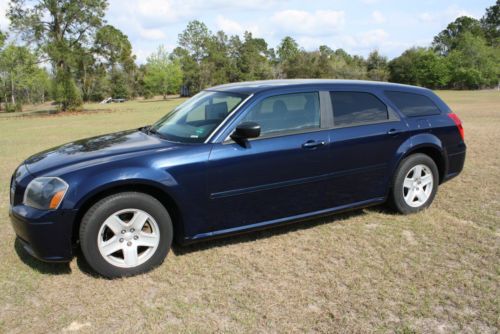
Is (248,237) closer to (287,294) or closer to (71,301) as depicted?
(287,294)

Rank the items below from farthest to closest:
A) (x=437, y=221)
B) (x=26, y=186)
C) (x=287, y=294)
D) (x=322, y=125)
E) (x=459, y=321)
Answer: (x=437, y=221) < (x=322, y=125) < (x=26, y=186) < (x=287, y=294) < (x=459, y=321)

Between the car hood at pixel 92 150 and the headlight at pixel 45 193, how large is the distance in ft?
0.54

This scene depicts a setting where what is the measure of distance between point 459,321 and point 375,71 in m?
72.1

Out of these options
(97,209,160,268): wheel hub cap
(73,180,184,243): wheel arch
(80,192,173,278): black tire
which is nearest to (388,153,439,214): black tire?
(73,180,184,243): wheel arch

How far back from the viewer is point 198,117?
4.47 metres

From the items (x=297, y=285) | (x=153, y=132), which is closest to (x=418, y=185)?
(x=297, y=285)

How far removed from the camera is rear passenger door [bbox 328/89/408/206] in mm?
4391

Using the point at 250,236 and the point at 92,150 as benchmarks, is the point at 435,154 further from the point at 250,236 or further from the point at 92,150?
the point at 92,150

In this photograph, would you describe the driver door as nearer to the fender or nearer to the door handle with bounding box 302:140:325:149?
the door handle with bounding box 302:140:325:149

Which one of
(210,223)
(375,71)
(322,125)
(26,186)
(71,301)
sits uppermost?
(375,71)

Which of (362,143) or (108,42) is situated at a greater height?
(108,42)

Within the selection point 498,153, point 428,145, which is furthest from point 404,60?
point 428,145

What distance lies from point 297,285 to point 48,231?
81.8 inches

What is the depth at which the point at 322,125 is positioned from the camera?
432 centimetres
